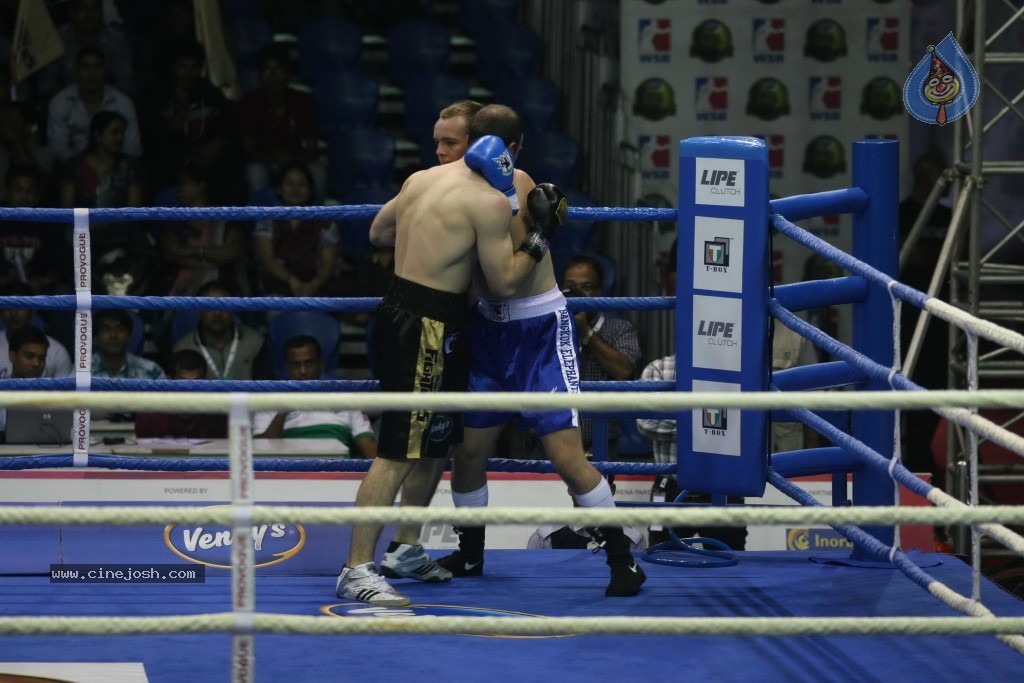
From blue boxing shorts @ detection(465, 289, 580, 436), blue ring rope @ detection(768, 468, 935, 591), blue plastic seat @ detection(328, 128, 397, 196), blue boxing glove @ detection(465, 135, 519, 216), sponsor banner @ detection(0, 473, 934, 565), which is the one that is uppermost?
blue plastic seat @ detection(328, 128, 397, 196)

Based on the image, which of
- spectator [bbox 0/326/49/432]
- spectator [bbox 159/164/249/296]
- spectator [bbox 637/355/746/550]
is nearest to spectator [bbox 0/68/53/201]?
spectator [bbox 159/164/249/296]

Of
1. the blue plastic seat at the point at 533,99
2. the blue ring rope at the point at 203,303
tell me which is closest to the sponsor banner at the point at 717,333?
the blue ring rope at the point at 203,303

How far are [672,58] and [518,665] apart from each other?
18.3 feet

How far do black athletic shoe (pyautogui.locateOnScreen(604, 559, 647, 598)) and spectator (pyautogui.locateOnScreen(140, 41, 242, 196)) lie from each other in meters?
5.05

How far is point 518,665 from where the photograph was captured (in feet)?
11.1

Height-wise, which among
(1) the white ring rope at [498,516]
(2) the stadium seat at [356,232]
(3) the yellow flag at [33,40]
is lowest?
(1) the white ring rope at [498,516]

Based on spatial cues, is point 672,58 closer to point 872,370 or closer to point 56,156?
point 56,156

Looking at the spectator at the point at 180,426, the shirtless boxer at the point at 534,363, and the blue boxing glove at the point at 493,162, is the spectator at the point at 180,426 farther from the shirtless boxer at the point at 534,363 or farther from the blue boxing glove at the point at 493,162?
the blue boxing glove at the point at 493,162

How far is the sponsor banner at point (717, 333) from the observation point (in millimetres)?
4289

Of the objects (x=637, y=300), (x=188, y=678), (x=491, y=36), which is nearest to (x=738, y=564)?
(x=637, y=300)

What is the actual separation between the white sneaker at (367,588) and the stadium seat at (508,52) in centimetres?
→ 617

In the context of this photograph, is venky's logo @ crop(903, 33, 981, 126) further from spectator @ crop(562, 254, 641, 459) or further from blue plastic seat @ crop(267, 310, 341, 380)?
blue plastic seat @ crop(267, 310, 341, 380)

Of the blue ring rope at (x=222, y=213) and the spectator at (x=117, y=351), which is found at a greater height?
the blue ring rope at (x=222, y=213)

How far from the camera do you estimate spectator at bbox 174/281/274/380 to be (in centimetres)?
742
